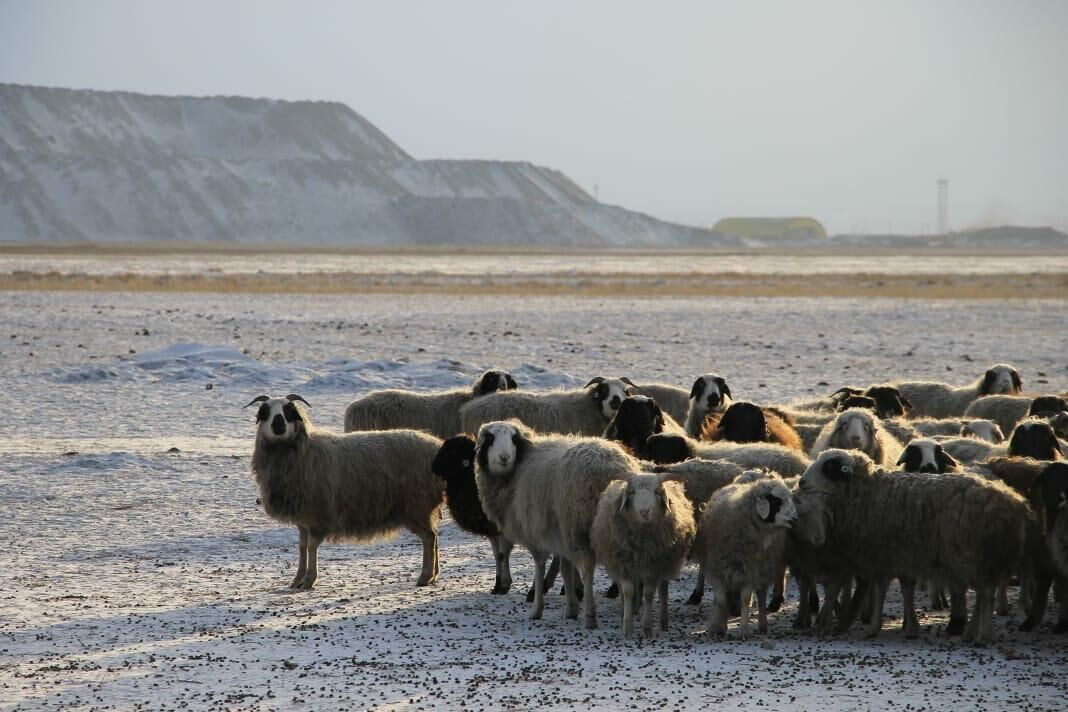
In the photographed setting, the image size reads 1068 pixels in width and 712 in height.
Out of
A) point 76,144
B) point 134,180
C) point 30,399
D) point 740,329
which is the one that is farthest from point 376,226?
point 30,399

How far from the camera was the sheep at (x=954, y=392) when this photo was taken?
57.6ft

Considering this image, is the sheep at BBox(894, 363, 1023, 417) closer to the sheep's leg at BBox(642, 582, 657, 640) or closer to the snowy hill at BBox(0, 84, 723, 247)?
the sheep's leg at BBox(642, 582, 657, 640)

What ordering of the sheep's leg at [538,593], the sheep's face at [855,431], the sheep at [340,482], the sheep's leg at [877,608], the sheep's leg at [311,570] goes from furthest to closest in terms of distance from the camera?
1. the sheep's face at [855,431]
2. the sheep at [340,482]
3. the sheep's leg at [311,570]
4. the sheep's leg at [538,593]
5. the sheep's leg at [877,608]

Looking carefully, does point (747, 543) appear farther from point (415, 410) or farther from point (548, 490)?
point (415, 410)

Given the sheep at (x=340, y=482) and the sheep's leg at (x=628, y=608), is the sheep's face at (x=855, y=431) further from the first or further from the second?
the sheep at (x=340, y=482)

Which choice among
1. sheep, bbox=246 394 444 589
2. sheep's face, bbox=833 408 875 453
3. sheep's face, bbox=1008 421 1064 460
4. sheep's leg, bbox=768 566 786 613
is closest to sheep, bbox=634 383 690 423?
sheep's face, bbox=833 408 875 453

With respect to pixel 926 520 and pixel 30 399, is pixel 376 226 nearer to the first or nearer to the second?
pixel 30 399

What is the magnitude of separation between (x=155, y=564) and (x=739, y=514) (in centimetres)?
566

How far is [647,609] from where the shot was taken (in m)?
9.95

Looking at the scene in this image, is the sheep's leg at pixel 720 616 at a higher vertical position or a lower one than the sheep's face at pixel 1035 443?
lower

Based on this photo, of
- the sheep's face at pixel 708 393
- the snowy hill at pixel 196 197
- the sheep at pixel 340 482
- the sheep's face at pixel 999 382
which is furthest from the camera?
the snowy hill at pixel 196 197

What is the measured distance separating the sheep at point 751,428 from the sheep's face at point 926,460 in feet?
8.66

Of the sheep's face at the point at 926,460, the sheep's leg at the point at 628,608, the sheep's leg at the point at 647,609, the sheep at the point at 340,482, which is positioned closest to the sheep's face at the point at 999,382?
the sheep's face at the point at 926,460

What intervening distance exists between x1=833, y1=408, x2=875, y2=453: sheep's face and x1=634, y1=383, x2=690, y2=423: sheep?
3.94m
